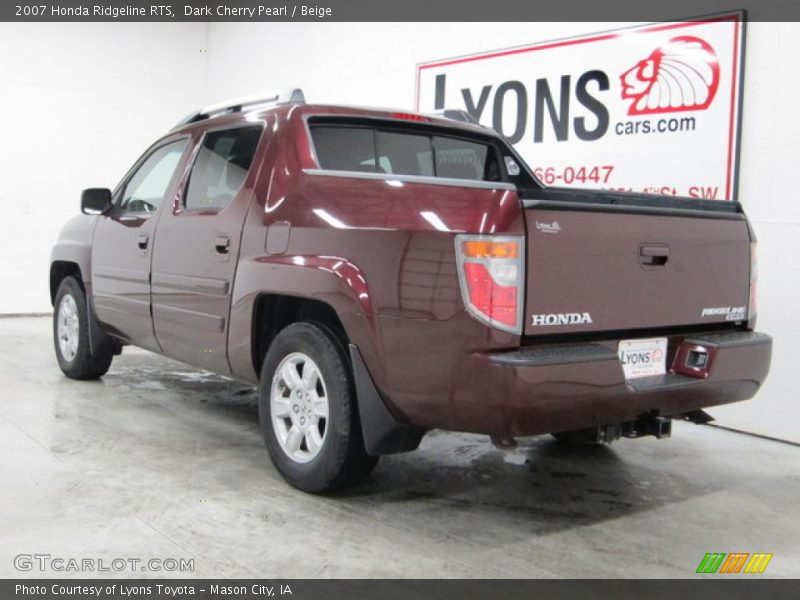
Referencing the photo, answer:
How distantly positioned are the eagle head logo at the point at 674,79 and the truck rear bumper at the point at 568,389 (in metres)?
2.61

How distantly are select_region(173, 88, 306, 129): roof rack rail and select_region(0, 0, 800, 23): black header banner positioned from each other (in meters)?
2.57

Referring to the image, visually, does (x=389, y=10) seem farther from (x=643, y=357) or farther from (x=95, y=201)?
(x=643, y=357)

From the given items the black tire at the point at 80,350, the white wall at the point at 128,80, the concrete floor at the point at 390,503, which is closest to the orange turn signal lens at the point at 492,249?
the concrete floor at the point at 390,503

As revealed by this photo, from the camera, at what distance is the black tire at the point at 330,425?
10.7 ft

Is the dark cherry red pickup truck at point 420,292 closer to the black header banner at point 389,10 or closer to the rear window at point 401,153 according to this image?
the rear window at point 401,153

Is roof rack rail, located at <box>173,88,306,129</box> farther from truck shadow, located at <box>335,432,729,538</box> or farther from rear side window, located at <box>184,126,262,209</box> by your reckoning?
truck shadow, located at <box>335,432,729,538</box>

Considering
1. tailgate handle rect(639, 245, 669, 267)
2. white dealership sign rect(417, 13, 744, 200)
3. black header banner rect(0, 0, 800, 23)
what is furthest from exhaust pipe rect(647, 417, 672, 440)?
black header banner rect(0, 0, 800, 23)

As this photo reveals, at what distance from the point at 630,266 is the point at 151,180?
3261mm

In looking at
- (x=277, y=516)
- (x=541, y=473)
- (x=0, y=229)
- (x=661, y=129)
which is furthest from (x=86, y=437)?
(x=0, y=229)

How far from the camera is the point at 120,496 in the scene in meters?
3.42

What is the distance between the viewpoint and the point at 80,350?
5633mm

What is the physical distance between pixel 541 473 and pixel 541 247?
5.41 ft

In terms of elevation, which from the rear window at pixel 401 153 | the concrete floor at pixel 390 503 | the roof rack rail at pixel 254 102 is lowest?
the concrete floor at pixel 390 503

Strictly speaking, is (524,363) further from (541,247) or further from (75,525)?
(75,525)
